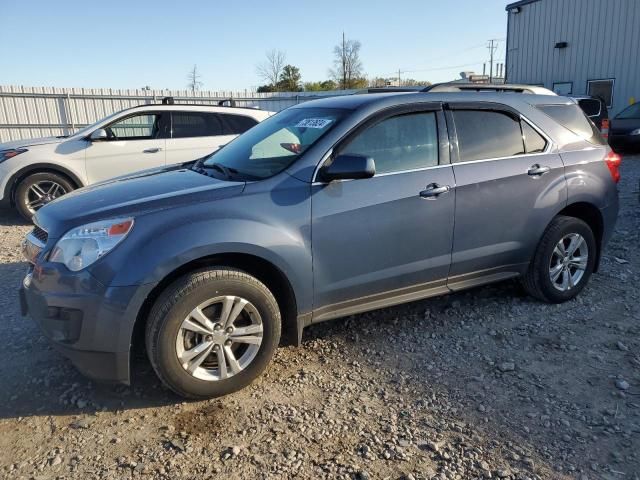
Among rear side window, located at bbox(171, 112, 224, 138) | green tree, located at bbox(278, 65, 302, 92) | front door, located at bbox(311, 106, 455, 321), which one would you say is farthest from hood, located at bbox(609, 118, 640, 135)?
green tree, located at bbox(278, 65, 302, 92)

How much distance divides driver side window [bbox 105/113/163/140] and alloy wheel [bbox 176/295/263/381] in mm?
5594

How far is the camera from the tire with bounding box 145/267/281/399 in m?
2.73

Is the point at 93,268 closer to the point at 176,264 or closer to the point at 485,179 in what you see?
the point at 176,264

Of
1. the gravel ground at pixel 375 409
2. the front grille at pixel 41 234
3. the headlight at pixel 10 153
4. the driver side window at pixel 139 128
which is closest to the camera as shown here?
the gravel ground at pixel 375 409

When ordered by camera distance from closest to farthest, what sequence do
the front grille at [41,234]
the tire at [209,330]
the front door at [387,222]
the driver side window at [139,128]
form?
the tire at [209,330] < the front grille at [41,234] < the front door at [387,222] < the driver side window at [139,128]

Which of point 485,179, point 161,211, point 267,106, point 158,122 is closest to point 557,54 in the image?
point 267,106

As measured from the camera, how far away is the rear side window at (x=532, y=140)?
3928 millimetres

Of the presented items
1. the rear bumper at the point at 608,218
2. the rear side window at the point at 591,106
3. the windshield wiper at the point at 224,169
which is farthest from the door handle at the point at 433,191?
the rear side window at the point at 591,106

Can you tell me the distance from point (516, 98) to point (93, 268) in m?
3.39

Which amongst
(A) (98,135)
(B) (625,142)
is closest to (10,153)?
(A) (98,135)

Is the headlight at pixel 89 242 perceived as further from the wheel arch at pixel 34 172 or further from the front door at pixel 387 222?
the wheel arch at pixel 34 172

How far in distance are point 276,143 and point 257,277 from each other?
3.52 feet

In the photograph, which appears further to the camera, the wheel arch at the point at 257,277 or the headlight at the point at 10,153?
the headlight at the point at 10,153

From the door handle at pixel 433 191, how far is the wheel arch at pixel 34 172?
5.91m
